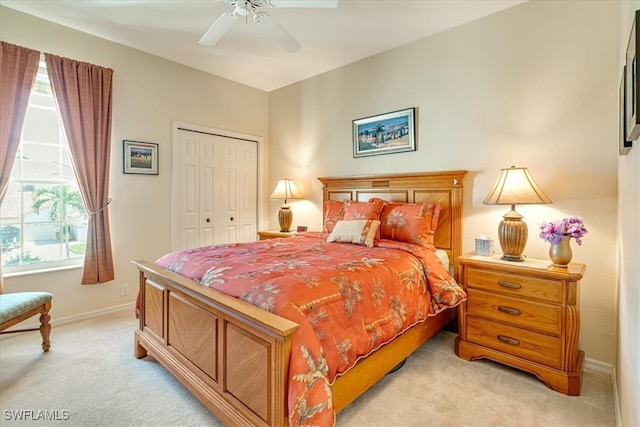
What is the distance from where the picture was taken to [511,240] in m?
2.35

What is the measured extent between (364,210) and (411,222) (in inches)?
18.6

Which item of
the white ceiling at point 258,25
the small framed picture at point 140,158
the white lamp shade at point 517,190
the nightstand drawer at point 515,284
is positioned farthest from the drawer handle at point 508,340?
the small framed picture at point 140,158

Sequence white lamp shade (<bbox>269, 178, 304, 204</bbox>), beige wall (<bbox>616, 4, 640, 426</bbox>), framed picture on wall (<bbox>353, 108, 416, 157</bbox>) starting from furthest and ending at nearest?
white lamp shade (<bbox>269, 178, 304, 204</bbox>)
framed picture on wall (<bbox>353, 108, 416, 157</bbox>)
beige wall (<bbox>616, 4, 640, 426</bbox>)

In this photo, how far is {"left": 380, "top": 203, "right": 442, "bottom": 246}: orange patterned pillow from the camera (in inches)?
110

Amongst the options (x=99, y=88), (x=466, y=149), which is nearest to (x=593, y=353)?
(x=466, y=149)

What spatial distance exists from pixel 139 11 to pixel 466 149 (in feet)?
10.4

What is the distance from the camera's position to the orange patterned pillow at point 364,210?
3053 mm

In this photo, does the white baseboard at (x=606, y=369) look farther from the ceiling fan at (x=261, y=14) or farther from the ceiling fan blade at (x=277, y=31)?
the ceiling fan blade at (x=277, y=31)

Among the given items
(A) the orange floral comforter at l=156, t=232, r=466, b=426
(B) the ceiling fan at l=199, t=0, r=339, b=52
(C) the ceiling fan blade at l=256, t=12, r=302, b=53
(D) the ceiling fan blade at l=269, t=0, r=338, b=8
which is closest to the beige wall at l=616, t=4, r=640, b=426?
(A) the orange floral comforter at l=156, t=232, r=466, b=426

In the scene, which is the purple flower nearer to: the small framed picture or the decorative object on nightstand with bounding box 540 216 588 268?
the decorative object on nightstand with bounding box 540 216 588 268

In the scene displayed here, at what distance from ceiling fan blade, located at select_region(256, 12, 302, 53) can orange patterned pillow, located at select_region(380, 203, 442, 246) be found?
5.57 ft

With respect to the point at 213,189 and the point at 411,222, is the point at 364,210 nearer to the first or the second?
the point at 411,222

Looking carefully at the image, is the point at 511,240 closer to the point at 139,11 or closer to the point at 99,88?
the point at 139,11

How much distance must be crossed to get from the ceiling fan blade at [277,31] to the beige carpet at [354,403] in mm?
2526
